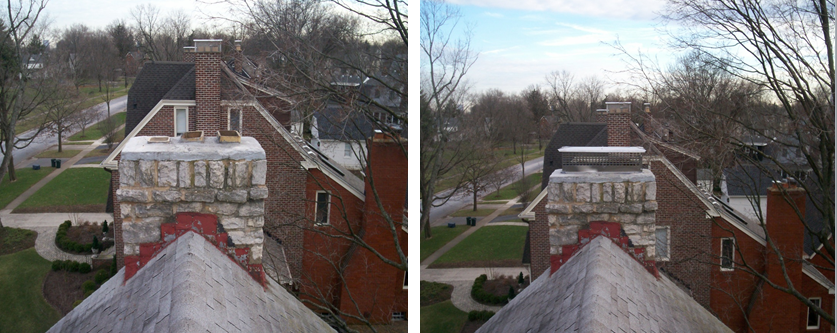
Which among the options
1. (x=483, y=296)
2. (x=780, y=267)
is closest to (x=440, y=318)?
(x=483, y=296)

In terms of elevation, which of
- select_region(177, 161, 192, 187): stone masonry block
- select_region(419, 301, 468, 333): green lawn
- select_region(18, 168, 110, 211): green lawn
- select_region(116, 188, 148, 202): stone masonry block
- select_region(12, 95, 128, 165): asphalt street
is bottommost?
select_region(419, 301, 468, 333): green lawn

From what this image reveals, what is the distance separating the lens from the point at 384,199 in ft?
21.9

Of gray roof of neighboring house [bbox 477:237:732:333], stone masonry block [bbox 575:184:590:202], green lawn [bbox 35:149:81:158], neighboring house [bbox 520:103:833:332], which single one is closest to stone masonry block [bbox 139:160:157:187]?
gray roof of neighboring house [bbox 477:237:732:333]

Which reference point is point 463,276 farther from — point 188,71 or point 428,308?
point 188,71

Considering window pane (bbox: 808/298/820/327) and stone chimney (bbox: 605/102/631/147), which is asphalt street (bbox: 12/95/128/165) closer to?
stone chimney (bbox: 605/102/631/147)

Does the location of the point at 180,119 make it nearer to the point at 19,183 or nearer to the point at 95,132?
the point at 95,132

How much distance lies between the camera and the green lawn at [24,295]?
20.1 feet

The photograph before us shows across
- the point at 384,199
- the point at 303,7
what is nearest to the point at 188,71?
the point at 303,7

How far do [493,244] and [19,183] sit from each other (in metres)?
4.91

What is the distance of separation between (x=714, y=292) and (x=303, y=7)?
4.65 meters

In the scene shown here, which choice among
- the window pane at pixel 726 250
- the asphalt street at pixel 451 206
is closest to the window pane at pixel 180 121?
the asphalt street at pixel 451 206

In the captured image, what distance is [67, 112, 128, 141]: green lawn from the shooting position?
6.66 meters

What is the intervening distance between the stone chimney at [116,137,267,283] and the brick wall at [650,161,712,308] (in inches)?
139

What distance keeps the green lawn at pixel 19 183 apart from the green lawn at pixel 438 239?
13.2ft
